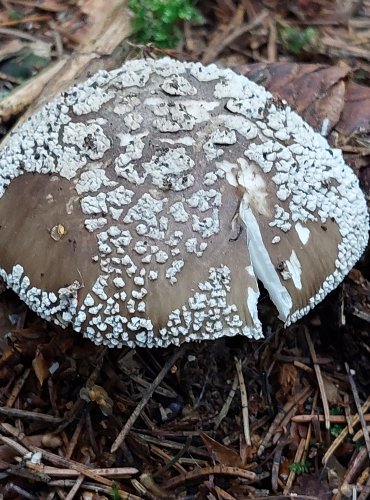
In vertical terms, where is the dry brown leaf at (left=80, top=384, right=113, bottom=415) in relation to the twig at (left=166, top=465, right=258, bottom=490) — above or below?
above

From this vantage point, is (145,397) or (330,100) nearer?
(145,397)

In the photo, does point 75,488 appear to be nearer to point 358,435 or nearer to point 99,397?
point 99,397

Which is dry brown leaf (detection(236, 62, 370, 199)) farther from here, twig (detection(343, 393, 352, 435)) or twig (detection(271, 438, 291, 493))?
twig (detection(271, 438, 291, 493))

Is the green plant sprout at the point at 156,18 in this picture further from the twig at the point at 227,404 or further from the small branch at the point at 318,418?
the small branch at the point at 318,418

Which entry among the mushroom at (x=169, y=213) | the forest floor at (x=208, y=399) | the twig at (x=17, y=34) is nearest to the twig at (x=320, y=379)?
the forest floor at (x=208, y=399)

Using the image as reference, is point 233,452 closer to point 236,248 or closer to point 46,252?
point 236,248

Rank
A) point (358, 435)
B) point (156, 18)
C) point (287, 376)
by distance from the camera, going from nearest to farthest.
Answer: point (358, 435) → point (287, 376) → point (156, 18)

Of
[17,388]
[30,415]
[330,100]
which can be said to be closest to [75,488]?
[30,415]

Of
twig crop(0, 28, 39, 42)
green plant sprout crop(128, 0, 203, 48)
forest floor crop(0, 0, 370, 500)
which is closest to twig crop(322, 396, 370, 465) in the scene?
forest floor crop(0, 0, 370, 500)
